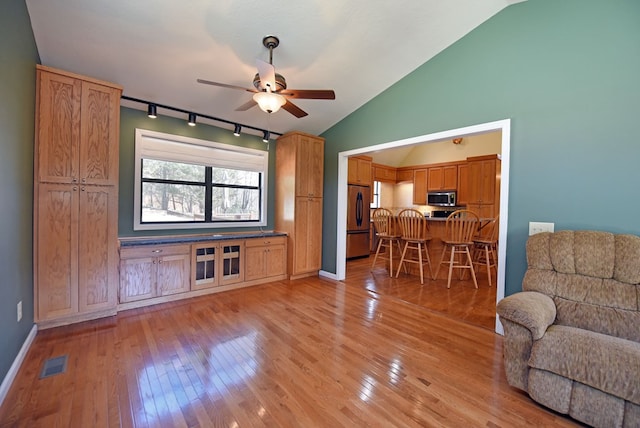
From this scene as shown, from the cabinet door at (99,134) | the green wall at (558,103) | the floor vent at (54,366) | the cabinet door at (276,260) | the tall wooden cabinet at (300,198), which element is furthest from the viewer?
the tall wooden cabinet at (300,198)

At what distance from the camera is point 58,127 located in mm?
2471

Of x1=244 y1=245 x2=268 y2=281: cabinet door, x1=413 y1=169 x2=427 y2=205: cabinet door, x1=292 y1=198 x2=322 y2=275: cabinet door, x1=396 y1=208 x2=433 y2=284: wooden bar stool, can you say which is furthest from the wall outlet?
x1=413 y1=169 x2=427 y2=205: cabinet door

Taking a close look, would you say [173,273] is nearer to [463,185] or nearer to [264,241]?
[264,241]

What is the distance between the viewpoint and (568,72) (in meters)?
2.29

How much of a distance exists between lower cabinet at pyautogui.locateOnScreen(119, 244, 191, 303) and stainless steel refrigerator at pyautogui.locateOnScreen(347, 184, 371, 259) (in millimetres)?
3577

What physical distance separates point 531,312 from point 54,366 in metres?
3.36

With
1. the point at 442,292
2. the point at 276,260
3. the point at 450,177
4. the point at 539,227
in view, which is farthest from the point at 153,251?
the point at 450,177

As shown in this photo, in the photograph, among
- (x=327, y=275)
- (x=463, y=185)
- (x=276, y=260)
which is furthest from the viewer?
(x=463, y=185)

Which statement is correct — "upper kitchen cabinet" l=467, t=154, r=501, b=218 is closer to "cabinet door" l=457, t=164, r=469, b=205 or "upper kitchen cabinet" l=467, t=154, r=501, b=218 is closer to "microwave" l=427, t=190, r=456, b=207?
"cabinet door" l=457, t=164, r=469, b=205

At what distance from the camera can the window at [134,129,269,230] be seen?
353 cm

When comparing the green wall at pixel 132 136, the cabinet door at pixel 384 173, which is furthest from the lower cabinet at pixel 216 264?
the cabinet door at pixel 384 173

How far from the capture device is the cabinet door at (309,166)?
432cm

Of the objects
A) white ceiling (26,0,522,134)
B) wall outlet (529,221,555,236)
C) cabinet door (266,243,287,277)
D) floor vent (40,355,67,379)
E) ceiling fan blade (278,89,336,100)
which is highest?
white ceiling (26,0,522,134)

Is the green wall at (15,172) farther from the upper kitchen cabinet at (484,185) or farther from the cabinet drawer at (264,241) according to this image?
the upper kitchen cabinet at (484,185)
